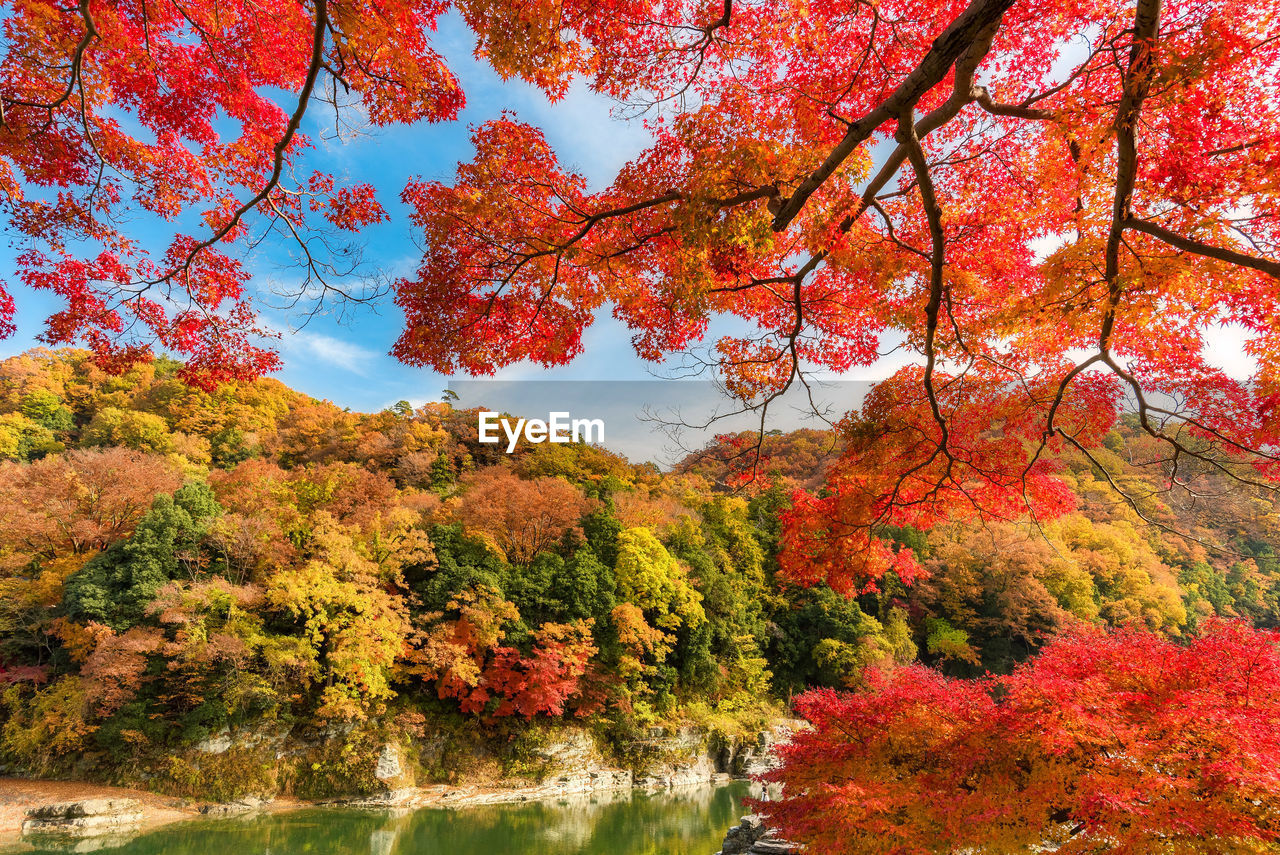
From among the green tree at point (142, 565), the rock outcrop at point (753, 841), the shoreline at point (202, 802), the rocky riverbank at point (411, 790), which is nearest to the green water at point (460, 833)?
the shoreline at point (202, 802)

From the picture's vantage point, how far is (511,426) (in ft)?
76.3

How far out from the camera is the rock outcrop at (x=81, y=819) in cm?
845

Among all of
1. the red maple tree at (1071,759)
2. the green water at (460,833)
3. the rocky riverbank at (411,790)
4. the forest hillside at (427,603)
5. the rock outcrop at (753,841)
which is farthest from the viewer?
the forest hillside at (427,603)

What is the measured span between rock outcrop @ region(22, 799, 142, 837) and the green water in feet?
1.99

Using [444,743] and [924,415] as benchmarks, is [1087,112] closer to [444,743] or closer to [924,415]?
[924,415]

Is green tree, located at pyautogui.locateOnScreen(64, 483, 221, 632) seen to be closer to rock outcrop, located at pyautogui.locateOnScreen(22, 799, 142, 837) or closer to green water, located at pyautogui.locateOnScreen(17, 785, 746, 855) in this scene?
rock outcrop, located at pyautogui.locateOnScreen(22, 799, 142, 837)

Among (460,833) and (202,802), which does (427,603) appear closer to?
(460,833)

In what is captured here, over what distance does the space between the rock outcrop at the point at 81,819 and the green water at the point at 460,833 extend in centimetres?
61

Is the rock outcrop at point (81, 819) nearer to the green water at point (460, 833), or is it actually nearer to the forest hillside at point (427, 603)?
the green water at point (460, 833)

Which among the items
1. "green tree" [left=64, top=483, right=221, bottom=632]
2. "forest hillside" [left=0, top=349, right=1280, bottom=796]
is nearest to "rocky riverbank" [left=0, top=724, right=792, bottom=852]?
"forest hillside" [left=0, top=349, right=1280, bottom=796]

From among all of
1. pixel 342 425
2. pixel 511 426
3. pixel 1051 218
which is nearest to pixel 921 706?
pixel 1051 218

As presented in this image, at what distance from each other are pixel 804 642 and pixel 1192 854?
15475 mm

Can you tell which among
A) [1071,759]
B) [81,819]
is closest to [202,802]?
[81,819]

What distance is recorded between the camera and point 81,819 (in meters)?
8.66
